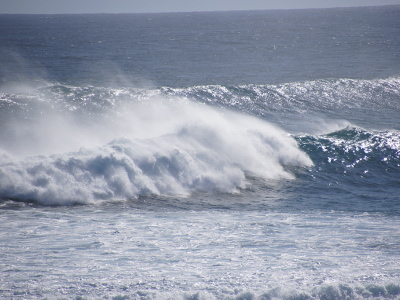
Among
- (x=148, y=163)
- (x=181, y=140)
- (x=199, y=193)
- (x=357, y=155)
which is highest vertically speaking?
(x=181, y=140)

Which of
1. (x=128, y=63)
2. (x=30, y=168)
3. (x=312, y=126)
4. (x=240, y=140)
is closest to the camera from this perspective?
(x=30, y=168)

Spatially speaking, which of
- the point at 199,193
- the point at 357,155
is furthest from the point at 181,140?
the point at 357,155

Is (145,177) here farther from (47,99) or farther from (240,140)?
(47,99)

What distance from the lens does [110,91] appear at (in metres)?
19.6

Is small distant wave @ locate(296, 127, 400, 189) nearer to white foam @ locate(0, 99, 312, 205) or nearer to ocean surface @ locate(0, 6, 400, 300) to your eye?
ocean surface @ locate(0, 6, 400, 300)

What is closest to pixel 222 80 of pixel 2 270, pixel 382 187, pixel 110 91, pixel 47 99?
pixel 110 91

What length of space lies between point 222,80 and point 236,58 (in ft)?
39.2

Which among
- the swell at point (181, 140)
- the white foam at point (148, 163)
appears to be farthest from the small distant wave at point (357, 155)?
the white foam at point (148, 163)

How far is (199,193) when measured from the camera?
419 inches

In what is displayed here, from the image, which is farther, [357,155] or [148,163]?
[357,155]

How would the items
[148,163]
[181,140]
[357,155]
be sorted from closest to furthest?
1. [148,163]
2. [181,140]
3. [357,155]

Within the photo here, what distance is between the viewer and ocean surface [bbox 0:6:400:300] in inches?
237

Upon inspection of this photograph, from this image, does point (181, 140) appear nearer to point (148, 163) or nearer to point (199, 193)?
point (148, 163)

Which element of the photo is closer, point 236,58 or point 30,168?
point 30,168
